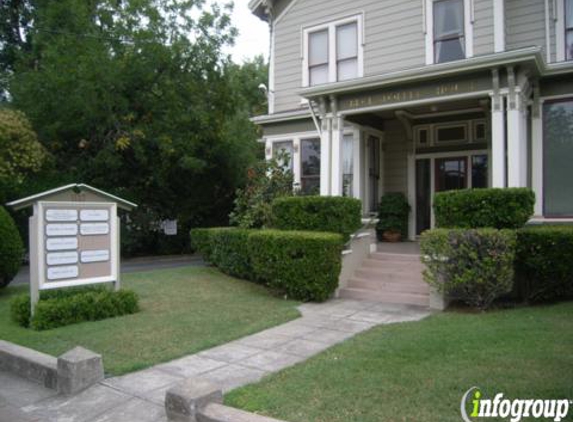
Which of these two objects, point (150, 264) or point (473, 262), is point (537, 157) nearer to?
point (473, 262)

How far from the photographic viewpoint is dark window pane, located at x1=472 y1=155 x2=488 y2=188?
12.2m

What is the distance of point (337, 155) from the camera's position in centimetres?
Result: 1141

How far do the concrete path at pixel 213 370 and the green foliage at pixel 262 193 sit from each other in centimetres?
451

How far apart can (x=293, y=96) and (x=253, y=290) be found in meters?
6.72

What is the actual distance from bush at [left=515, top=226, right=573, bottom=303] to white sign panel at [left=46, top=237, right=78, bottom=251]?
278 inches

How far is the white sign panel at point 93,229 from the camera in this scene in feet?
24.4

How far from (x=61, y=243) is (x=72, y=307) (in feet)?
3.18

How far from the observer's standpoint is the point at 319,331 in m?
6.66

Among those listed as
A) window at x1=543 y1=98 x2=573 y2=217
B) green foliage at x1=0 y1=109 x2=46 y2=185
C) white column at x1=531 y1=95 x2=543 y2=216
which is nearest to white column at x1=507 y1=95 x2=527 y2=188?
white column at x1=531 y1=95 x2=543 y2=216

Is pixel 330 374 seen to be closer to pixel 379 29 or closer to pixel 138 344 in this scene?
pixel 138 344

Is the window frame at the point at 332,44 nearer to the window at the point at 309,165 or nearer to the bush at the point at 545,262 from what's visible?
the window at the point at 309,165

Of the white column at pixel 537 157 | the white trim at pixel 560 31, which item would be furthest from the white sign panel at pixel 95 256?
the white trim at pixel 560 31

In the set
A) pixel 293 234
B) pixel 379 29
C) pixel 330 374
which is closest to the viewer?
pixel 330 374

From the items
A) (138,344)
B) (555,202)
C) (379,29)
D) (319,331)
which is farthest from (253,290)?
(379,29)
